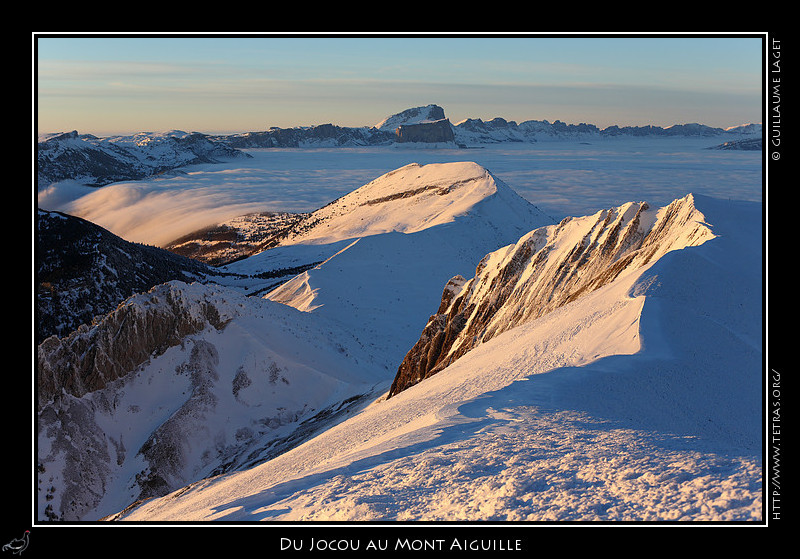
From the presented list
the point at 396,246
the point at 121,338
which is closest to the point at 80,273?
the point at 121,338

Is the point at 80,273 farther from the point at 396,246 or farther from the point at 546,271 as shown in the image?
the point at 546,271

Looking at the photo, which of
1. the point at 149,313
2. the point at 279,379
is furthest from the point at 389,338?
the point at 149,313

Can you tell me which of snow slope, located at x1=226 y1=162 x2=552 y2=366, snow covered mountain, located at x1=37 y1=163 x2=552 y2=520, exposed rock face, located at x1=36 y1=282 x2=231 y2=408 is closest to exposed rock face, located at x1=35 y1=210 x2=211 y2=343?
snow slope, located at x1=226 y1=162 x2=552 y2=366
